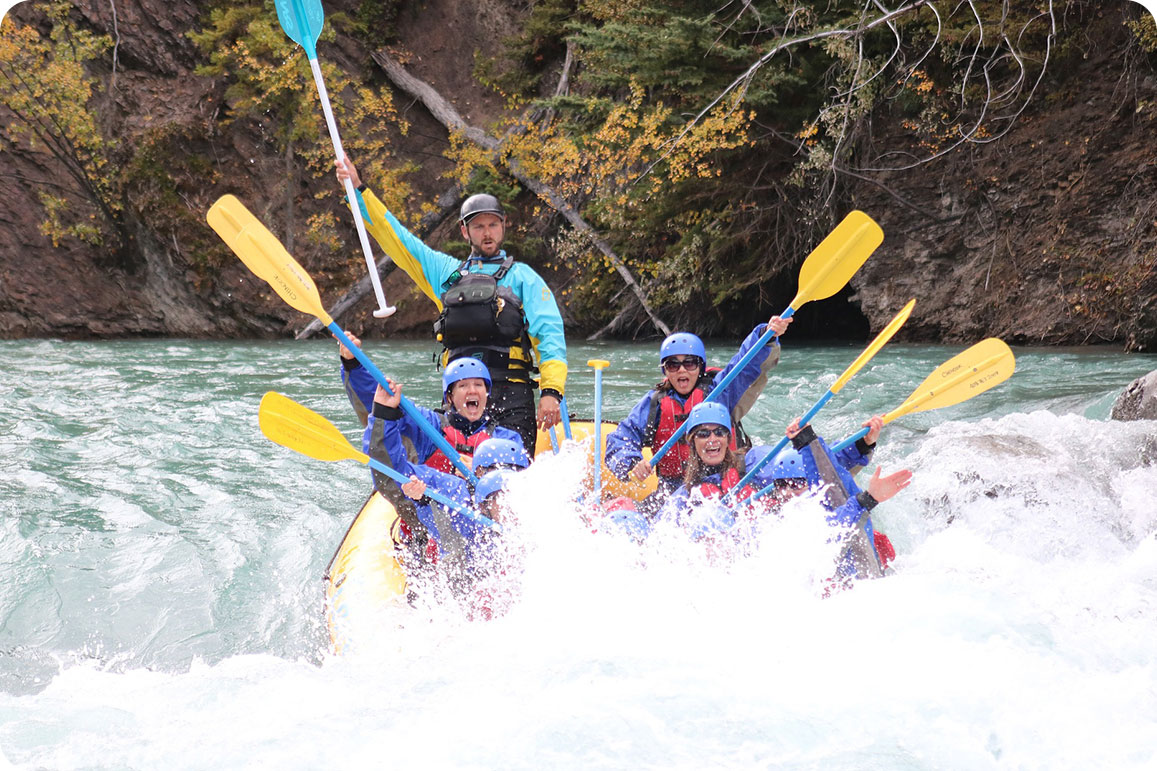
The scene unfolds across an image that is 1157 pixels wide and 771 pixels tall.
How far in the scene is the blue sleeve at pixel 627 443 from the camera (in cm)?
412

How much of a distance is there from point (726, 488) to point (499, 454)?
3.28 feet

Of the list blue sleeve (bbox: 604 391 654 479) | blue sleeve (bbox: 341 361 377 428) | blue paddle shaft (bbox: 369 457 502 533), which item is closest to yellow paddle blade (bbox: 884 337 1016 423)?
blue sleeve (bbox: 604 391 654 479)

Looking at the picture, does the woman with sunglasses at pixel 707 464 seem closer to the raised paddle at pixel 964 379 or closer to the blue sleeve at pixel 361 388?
the raised paddle at pixel 964 379

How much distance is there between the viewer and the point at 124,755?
7.33 ft

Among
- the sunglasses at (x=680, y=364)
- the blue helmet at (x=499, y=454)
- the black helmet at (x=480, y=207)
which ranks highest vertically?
the black helmet at (x=480, y=207)

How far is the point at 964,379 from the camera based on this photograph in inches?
143

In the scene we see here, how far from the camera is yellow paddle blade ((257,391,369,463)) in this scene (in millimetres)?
3408

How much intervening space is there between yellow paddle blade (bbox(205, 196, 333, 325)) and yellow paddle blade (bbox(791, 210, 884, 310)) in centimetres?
201

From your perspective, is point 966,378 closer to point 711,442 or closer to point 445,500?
point 711,442

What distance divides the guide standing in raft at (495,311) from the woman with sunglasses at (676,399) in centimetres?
35

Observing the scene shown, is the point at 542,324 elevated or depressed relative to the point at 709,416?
elevated

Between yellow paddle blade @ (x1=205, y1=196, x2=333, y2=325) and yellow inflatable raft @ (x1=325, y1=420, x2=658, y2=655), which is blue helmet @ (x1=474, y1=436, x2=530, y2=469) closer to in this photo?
yellow inflatable raft @ (x1=325, y1=420, x2=658, y2=655)

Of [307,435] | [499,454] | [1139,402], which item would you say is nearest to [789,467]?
[499,454]

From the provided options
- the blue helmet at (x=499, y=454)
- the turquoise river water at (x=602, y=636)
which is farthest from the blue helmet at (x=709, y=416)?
the blue helmet at (x=499, y=454)
